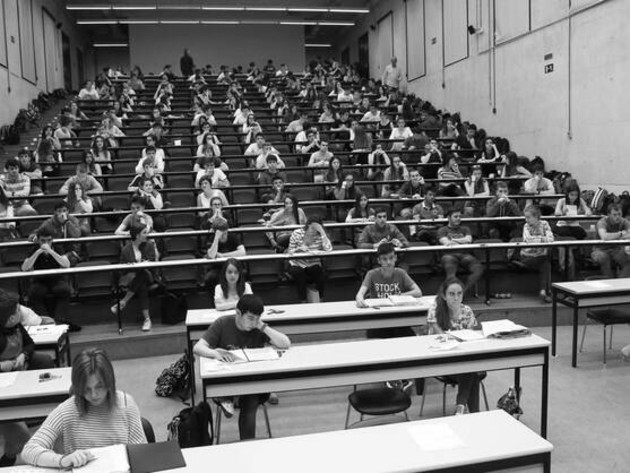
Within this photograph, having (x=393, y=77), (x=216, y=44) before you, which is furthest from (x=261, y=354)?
(x=216, y=44)

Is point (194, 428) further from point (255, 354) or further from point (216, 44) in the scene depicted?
point (216, 44)

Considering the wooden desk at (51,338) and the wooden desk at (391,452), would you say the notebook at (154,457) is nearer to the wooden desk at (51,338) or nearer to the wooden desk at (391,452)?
the wooden desk at (391,452)

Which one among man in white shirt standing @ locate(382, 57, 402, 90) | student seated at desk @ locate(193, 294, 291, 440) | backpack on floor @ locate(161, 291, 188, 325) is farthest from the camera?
man in white shirt standing @ locate(382, 57, 402, 90)

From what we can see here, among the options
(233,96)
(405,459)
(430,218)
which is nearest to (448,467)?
(405,459)

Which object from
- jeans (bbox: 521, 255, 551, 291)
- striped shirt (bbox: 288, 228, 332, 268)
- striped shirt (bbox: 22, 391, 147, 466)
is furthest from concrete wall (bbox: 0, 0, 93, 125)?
striped shirt (bbox: 22, 391, 147, 466)

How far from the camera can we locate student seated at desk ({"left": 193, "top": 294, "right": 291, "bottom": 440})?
4.06 meters

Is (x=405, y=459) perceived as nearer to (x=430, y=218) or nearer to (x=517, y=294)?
(x=517, y=294)

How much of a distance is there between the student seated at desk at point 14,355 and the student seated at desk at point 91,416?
4.87 ft

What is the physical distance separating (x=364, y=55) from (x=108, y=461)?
24.1 meters

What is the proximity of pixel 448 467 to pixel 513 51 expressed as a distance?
12.0 meters

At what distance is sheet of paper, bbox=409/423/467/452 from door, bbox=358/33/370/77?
2233 cm

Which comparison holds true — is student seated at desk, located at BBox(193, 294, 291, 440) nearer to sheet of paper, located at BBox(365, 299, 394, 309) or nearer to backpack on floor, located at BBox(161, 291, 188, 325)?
sheet of paper, located at BBox(365, 299, 394, 309)

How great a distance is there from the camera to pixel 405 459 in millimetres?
2533

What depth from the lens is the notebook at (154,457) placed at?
247 cm
